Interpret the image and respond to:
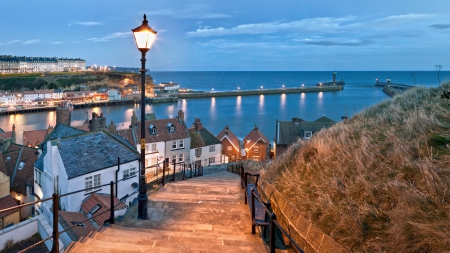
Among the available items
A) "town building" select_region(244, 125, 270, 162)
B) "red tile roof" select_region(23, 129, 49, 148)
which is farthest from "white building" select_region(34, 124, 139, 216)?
"town building" select_region(244, 125, 270, 162)

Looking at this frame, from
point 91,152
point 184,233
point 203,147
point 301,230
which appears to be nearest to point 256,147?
point 203,147

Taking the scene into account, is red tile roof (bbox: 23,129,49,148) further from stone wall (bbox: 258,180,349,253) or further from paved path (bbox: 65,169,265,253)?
stone wall (bbox: 258,180,349,253)

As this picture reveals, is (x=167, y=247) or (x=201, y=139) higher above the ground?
(x=167, y=247)

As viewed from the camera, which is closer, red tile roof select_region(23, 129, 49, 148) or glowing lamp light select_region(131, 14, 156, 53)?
glowing lamp light select_region(131, 14, 156, 53)

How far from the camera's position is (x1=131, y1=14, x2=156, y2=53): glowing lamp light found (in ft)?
23.6

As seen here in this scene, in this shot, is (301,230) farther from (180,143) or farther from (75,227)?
(180,143)

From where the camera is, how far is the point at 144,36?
7230 millimetres

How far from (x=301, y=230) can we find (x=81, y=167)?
1752cm

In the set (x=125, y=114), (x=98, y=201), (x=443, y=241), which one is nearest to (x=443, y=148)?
(x=443, y=241)

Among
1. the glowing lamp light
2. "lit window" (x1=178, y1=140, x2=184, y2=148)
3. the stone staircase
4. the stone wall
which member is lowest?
"lit window" (x1=178, y1=140, x2=184, y2=148)

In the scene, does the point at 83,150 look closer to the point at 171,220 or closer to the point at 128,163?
the point at 128,163

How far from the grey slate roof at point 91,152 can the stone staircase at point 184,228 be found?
39.2ft

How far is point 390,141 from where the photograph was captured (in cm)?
618

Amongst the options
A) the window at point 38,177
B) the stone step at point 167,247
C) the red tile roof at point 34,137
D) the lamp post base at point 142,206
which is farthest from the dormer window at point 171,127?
the stone step at point 167,247
